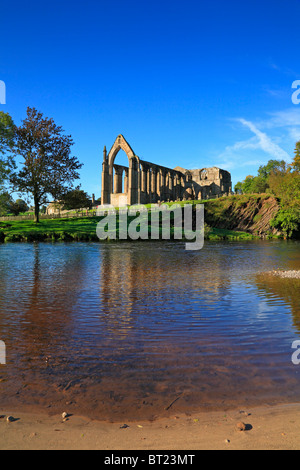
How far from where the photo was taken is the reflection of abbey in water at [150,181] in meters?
66.7

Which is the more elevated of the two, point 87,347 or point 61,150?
point 61,150

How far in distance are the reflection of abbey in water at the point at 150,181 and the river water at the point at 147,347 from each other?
188 feet

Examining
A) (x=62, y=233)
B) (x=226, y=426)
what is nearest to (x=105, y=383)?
(x=226, y=426)

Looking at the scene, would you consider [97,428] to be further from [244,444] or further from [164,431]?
[244,444]

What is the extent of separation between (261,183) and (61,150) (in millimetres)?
63251

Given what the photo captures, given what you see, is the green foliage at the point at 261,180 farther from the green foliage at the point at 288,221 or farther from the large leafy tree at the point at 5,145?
the large leafy tree at the point at 5,145

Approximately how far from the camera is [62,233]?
37.9 m

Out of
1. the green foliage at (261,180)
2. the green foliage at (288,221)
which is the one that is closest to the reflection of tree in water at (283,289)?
the green foliage at (288,221)

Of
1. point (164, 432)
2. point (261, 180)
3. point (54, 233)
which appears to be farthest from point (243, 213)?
point (164, 432)

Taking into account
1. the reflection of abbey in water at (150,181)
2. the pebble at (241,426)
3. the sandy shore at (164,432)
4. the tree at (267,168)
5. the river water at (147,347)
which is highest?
the tree at (267,168)

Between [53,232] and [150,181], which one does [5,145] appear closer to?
[53,232]

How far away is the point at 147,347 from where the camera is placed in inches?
212

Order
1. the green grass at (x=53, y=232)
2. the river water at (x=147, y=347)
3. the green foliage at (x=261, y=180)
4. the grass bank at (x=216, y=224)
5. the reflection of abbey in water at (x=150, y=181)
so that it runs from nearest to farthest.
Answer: the river water at (x=147, y=347) → the green grass at (x=53, y=232) → the grass bank at (x=216, y=224) → the reflection of abbey in water at (x=150, y=181) → the green foliage at (x=261, y=180)

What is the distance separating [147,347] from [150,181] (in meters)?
72.0
